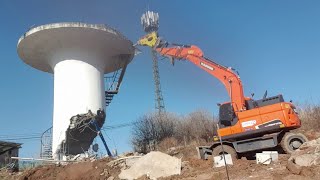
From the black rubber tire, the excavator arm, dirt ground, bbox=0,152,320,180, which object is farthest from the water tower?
the black rubber tire

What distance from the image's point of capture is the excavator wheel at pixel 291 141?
1664cm

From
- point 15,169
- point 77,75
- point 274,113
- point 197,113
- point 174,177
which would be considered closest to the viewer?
point 174,177

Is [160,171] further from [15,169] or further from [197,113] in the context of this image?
[197,113]

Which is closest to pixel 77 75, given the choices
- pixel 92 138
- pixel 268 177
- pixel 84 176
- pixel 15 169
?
pixel 92 138

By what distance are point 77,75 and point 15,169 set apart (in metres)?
7.36

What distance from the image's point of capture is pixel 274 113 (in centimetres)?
1720

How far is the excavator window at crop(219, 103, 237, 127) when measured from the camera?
1833 centimetres

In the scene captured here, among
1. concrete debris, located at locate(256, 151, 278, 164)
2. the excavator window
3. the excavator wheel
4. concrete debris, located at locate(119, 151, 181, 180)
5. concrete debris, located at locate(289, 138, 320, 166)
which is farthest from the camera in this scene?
the excavator window

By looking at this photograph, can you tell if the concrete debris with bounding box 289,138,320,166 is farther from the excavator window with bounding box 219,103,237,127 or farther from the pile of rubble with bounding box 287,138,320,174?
the excavator window with bounding box 219,103,237,127

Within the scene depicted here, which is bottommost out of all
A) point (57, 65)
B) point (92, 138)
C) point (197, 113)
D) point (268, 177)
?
point (268, 177)

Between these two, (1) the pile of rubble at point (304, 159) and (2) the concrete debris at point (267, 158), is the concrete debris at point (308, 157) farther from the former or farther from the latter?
(2) the concrete debris at point (267, 158)

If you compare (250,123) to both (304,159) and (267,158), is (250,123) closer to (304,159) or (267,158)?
(267,158)

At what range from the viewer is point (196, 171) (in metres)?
14.9

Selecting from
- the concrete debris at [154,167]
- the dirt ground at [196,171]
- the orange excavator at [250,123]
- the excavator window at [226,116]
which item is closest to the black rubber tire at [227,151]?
the orange excavator at [250,123]
